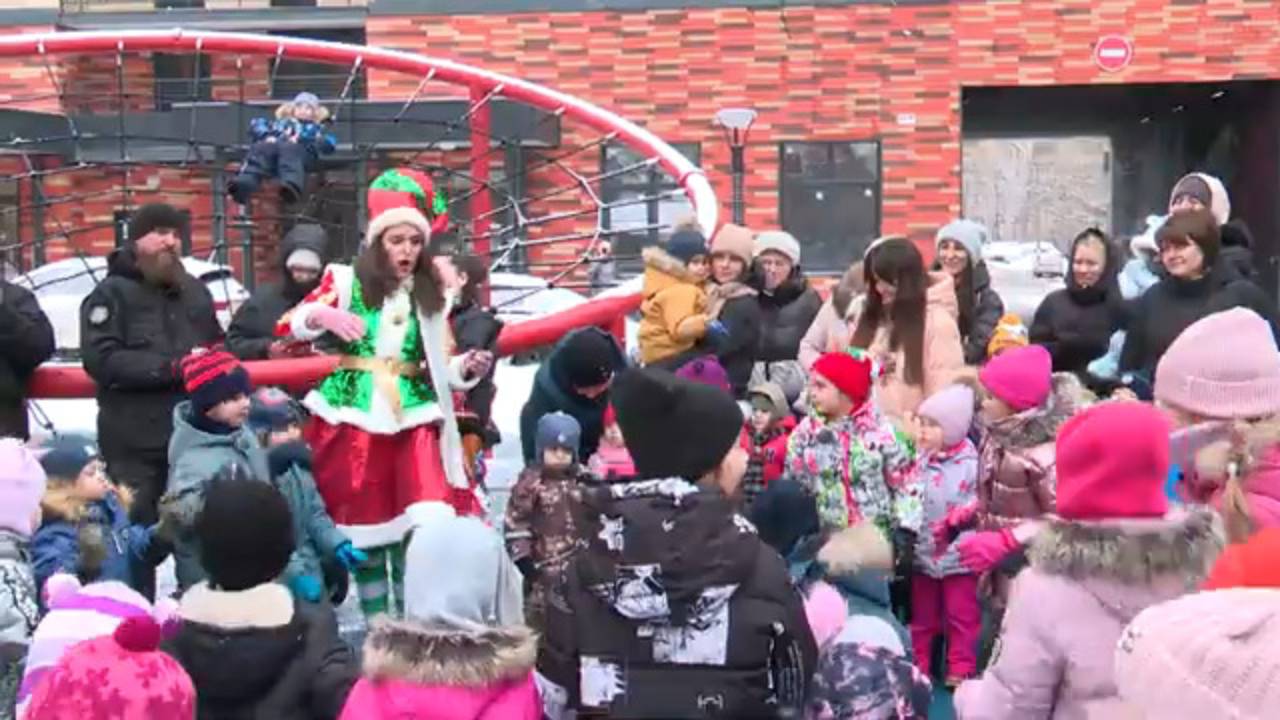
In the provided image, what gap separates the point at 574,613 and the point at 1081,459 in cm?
110

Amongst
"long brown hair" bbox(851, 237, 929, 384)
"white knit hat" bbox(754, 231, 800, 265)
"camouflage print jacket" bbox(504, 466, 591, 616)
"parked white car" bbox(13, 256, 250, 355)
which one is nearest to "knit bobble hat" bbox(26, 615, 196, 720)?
"camouflage print jacket" bbox(504, 466, 591, 616)

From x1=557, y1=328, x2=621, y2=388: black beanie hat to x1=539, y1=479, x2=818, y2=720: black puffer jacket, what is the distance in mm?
2741

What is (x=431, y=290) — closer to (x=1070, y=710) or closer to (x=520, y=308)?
(x=1070, y=710)

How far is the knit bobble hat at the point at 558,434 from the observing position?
5.62m

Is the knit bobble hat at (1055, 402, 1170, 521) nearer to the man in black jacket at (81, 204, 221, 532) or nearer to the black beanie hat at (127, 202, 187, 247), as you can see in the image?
the man in black jacket at (81, 204, 221, 532)

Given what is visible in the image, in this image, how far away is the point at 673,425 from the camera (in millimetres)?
3246

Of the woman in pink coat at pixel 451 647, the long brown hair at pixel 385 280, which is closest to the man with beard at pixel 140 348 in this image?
the long brown hair at pixel 385 280

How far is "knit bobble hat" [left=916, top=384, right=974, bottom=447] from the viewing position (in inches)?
243

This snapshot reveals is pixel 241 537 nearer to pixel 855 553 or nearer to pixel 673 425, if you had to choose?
pixel 673 425

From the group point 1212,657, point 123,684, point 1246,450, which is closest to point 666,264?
point 1246,450

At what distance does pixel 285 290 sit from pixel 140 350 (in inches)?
35.8

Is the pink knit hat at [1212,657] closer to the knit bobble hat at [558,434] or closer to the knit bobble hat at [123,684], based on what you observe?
the knit bobble hat at [123,684]

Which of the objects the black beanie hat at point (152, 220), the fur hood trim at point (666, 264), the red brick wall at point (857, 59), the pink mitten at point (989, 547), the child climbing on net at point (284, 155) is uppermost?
the red brick wall at point (857, 59)

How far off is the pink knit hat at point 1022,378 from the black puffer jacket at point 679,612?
2936 millimetres
